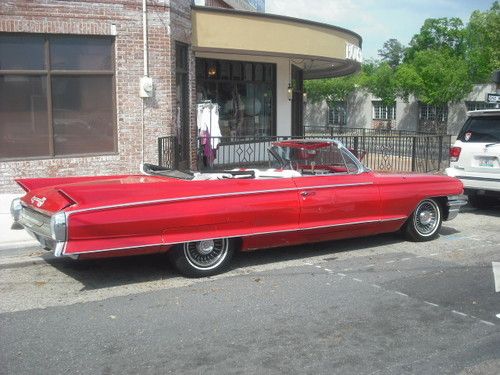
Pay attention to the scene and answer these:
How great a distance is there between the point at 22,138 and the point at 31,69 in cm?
126

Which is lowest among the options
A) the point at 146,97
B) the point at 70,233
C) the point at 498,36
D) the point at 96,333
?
the point at 96,333

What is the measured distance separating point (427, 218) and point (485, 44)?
38.0m

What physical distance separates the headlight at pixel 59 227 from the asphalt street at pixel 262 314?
2.11ft

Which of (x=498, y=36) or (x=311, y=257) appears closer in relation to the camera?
(x=311, y=257)

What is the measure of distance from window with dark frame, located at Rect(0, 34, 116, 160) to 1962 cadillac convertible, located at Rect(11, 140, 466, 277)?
4391mm

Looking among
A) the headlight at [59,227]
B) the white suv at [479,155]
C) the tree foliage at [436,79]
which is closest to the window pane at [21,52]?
the headlight at [59,227]

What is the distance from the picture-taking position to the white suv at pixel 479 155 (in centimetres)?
968

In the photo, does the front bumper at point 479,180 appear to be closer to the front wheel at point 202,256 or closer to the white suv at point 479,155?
the white suv at point 479,155

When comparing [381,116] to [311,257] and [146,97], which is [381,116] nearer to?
[146,97]

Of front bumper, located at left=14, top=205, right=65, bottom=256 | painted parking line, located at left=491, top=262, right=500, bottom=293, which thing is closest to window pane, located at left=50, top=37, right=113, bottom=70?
front bumper, located at left=14, top=205, right=65, bottom=256

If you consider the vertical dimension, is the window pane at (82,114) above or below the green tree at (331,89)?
below

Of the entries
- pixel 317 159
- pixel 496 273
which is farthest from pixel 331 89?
pixel 496 273

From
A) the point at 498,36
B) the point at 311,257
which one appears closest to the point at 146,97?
the point at 311,257

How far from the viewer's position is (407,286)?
5.99 metres
